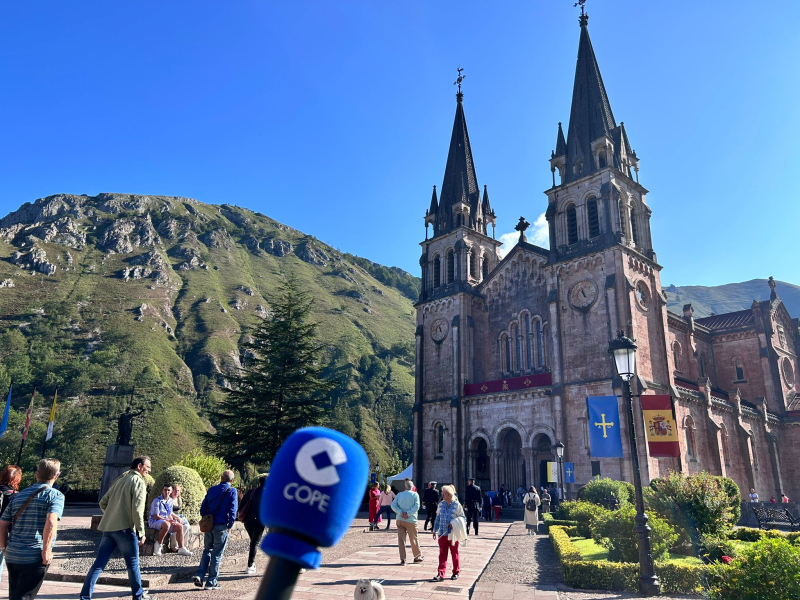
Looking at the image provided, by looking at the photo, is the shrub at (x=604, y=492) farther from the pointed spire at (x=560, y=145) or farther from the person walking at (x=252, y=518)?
the pointed spire at (x=560, y=145)

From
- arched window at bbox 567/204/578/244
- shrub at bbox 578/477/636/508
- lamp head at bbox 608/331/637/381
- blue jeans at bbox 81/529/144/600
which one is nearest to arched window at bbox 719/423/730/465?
shrub at bbox 578/477/636/508

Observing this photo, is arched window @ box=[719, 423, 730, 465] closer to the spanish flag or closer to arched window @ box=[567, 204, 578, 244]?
the spanish flag

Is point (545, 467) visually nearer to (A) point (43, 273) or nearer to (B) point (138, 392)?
(B) point (138, 392)

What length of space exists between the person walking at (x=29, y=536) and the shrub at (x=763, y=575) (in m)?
7.03

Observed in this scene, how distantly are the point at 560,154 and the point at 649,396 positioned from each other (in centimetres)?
1619

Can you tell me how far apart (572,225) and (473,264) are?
8.05 metres

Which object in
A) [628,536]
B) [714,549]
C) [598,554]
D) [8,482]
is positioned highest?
[8,482]

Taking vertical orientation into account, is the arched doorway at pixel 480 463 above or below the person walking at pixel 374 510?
above

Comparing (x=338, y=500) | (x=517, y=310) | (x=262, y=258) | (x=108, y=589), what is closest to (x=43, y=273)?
(x=262, y=258)

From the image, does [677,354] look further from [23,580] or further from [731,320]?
[23,580]

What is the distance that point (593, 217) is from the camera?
31.6m

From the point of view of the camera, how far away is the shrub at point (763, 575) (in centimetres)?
580

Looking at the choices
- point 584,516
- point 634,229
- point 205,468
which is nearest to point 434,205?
point 634,229

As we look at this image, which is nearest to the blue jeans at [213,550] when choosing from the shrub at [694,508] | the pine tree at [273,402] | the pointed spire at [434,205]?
the shrub at [694,508]
